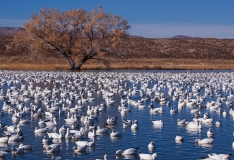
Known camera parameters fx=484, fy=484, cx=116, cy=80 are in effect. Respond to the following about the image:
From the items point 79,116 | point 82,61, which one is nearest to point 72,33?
point 82,61

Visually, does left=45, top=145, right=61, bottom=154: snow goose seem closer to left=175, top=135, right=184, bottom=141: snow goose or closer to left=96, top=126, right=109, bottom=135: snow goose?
left=96, top=126, right=109, bottom=135: snow goose

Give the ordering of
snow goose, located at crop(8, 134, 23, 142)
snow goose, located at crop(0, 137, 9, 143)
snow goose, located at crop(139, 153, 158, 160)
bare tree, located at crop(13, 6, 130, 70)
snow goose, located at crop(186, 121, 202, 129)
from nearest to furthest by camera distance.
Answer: snow goose, located at crop(139, 153, 158, 160) < snow goose, located at crop(0, 137, 9, 143) < snow goose, located at crop(8, 134, 23, 142) < snow goose, located at crop(186, 121, 202, 129) < bare tree, located at crop(13, 6, 130, 70)

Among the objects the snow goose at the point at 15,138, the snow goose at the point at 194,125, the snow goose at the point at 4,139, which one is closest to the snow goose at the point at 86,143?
the snow goose at the point at 15,138

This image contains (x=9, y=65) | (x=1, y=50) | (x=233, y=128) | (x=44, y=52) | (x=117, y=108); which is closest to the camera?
(x=233, y=128)

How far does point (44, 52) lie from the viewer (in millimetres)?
58406

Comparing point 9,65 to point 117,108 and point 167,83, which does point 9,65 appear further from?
point 117,108

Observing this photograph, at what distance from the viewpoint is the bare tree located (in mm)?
58000

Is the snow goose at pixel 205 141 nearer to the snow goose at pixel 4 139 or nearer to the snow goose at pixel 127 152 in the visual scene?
the snow goose at pixel 127 152

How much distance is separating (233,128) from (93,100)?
11.3 metres

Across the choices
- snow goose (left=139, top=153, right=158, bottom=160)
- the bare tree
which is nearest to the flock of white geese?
snow goose (left=139, top=153, right=158, bottom=160)

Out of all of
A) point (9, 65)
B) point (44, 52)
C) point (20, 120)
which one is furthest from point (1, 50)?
point (20, 120)

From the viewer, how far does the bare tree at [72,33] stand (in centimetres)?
5800

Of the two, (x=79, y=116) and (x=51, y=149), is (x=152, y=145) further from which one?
(x=79, y=116)

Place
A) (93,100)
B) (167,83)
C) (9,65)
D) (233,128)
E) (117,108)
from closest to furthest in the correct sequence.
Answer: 1. (233,128)
2. (117,108)
3. (93,100)
4. (167,83)
5. (9,65)
